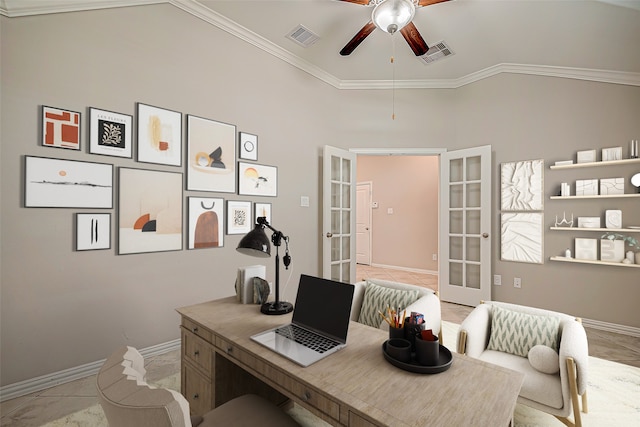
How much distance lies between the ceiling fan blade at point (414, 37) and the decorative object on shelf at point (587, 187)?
2338 millimetres

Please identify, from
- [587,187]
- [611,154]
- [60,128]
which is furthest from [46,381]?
[611,154]

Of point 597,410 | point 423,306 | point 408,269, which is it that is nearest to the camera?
point 597,410

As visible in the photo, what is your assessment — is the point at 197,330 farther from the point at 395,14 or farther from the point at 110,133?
the point at 395,14

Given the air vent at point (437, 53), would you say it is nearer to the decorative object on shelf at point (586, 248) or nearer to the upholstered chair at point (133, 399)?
the decorative object on shelf at point (586, 248)

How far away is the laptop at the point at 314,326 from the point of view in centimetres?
123

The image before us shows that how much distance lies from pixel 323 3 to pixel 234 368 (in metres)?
3.02

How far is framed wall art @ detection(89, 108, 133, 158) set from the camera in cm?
231

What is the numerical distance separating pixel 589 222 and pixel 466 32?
8.00ft

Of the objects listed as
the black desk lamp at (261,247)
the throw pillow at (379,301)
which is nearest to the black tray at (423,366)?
the black desk lamp at (261,247)

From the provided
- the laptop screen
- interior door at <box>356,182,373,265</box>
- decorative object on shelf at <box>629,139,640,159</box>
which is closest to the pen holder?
the laptop screen

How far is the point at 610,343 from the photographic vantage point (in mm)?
2959

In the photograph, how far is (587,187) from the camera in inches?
131

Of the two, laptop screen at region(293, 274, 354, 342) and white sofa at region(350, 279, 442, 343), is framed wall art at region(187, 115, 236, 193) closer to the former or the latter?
white sofa at region(350, 279, 442, 343)

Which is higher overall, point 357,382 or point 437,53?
point 437,53
